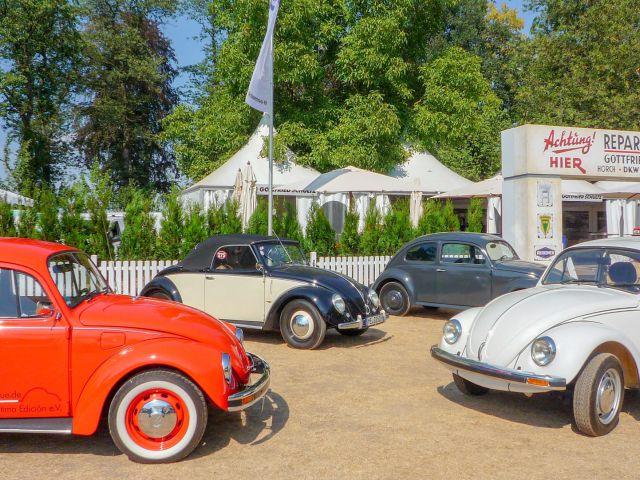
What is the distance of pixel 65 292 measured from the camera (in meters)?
4.64

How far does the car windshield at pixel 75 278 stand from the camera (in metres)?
4.66

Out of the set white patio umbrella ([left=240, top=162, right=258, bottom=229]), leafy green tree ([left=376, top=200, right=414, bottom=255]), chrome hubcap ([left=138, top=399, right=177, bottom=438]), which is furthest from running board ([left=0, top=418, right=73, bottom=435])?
leafy green tree ([left=376, top=200, right=414, bottom=255])

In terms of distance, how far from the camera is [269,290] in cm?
877

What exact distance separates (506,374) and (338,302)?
3.67 metres

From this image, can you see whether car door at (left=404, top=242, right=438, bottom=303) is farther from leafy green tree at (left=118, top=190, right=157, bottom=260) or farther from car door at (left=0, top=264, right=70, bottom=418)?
car door at (left=0, top=264, right=70, bottom=418)

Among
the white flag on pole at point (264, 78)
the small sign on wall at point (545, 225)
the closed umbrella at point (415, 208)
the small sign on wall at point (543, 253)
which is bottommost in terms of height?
the small sign on wall at point (543, 253)

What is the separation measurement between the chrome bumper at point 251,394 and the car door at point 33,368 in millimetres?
1165

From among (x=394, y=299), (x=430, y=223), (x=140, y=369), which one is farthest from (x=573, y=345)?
(x=430, y=223)

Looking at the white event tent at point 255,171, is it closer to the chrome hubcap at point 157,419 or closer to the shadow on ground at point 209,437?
the shadow on ground at point 209,437

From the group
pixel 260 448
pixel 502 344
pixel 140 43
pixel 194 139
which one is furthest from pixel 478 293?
pixel 140 43

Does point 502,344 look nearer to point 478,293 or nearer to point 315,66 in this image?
point 478,293

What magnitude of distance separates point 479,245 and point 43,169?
2960cm

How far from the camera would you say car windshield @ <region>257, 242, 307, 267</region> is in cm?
914

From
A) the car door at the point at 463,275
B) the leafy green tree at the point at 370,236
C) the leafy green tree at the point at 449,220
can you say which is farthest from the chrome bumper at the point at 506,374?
the leafy green tree at the point at 449,220
